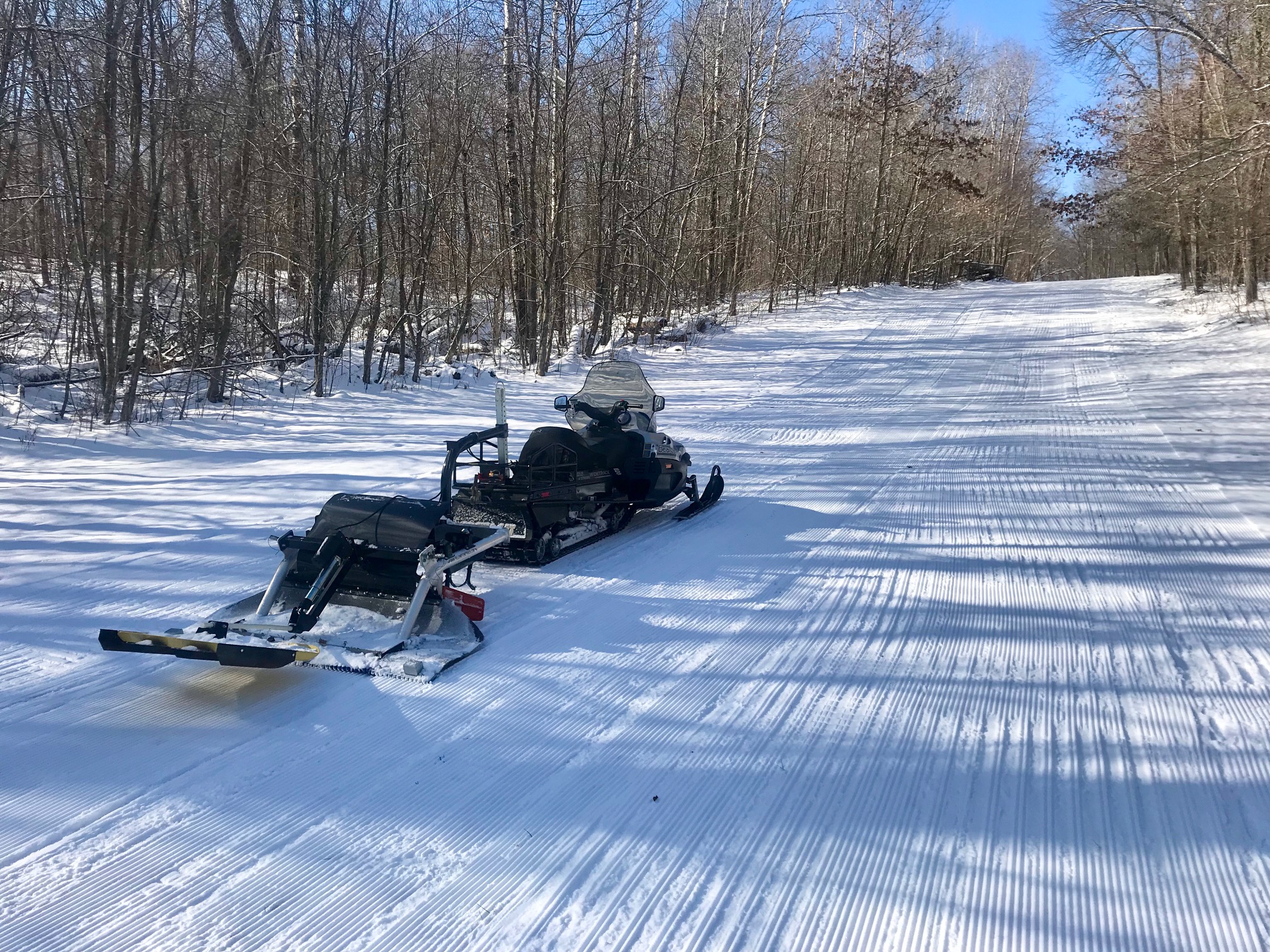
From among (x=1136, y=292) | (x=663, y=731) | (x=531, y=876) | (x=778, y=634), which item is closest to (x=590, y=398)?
(x=778, y=634)

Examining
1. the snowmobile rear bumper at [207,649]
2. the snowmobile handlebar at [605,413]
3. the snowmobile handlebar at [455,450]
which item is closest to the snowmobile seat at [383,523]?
the snowmobile handlebar at [455,450]

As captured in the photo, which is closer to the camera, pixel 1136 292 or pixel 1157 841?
pixel 1157 841

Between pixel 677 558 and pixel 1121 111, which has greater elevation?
pixel 1121 111

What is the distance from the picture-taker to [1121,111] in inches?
1051

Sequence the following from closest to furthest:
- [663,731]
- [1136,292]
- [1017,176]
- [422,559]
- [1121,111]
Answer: [663,731], [422,559], [1121,111], [1136,292], [1017,176]

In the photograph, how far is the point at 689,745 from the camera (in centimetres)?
412

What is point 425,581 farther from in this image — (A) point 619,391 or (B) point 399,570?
(A) point 619,391

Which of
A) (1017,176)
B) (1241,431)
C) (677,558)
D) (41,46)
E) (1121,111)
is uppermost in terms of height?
(1017,176)

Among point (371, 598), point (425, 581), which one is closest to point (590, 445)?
point (371, 598)

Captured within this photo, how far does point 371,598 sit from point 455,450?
4.53ft

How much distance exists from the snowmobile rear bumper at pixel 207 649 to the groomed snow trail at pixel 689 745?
0.22 m

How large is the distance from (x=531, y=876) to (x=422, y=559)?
224 centimetres

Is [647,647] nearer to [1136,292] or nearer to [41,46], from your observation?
[41,46]

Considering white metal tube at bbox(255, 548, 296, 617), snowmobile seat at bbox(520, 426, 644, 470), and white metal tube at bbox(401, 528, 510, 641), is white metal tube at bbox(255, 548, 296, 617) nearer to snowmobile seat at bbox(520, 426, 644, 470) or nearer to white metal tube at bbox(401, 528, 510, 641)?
white metal tube at bbox(401, 528, 510, 641)
